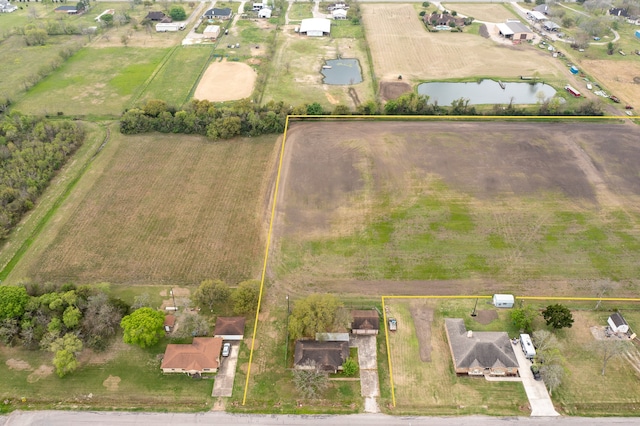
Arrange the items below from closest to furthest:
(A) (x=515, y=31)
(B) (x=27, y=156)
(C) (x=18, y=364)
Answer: (C) (x=18, y=364) < (B) (x=27, y=156) < (A) (x=515, y=31)

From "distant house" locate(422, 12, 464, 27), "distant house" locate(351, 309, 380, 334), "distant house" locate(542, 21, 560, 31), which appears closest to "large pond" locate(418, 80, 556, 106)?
"distant house" locate(422, 12, 464, 27)

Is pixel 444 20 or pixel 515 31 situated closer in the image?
pixel 515 31

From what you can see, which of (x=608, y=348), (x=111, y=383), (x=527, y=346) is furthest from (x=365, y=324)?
(x=111, y=383)

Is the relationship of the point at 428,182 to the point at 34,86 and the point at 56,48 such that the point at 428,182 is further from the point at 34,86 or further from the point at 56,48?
the point at 56,48

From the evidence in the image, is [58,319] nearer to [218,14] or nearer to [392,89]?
[392,89]

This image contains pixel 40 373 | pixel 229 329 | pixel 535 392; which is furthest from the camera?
pixel 229 329

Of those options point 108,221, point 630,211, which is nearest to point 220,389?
point 108,221
